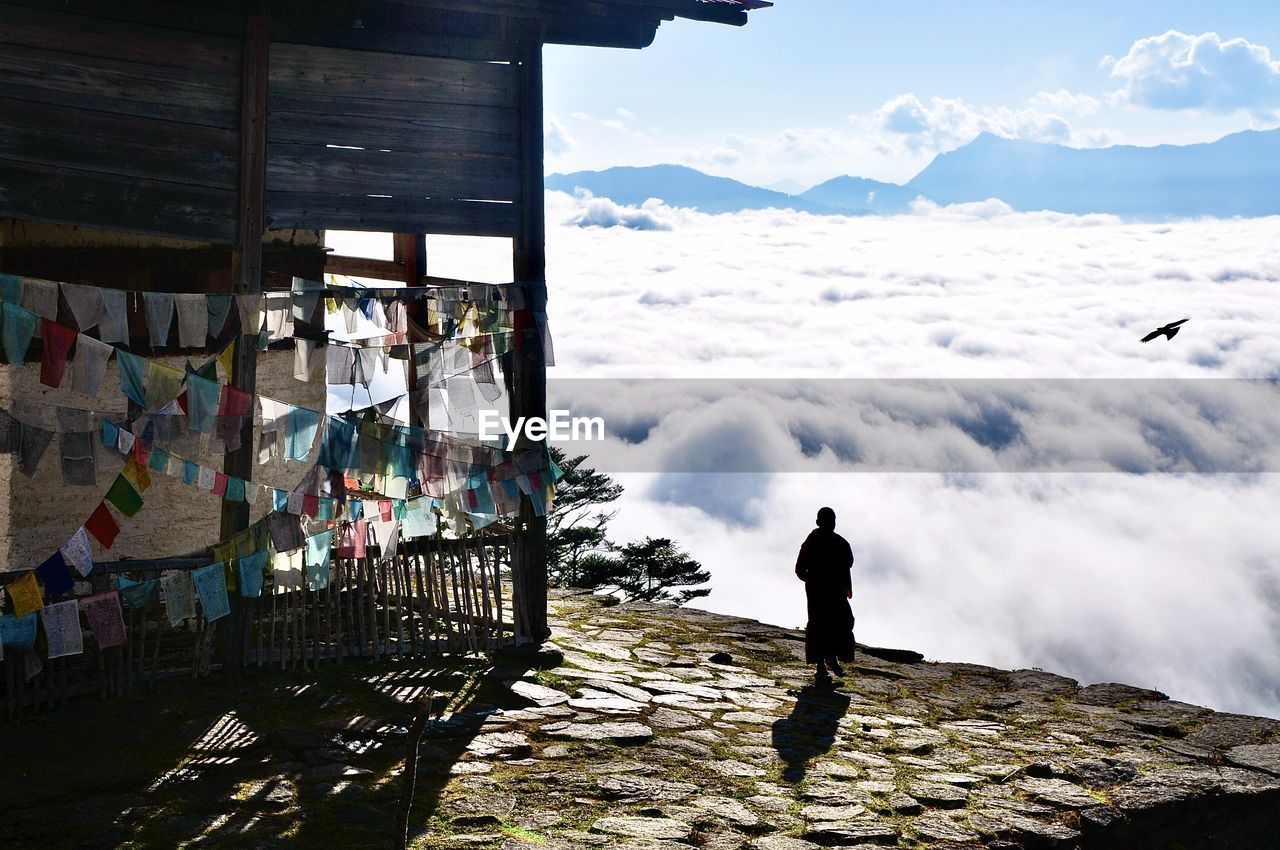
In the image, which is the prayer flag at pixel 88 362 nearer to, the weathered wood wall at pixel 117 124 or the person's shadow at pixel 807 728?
the weathered wood wall at pixel 117 124

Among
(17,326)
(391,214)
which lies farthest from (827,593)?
(17,326)

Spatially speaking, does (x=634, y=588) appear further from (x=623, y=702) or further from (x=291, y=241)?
(x=623, y=702)

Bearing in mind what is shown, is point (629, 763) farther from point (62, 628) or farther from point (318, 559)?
point (62, 628)

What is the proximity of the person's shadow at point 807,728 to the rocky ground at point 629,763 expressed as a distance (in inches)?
1.2

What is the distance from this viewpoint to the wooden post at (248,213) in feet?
31.9

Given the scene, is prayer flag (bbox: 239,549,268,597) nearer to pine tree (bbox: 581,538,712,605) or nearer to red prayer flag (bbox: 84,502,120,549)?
red prayer flag (bbox: 84,502,120,549)

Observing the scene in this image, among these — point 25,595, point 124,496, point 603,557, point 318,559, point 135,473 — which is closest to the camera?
point 25,595

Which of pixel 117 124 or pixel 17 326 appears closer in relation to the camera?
pixel 17 326

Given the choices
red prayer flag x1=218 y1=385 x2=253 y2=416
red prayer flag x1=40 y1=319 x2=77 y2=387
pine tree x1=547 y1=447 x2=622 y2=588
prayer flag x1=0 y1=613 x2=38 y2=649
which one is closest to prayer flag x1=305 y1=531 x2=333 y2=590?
red prayer flag x1=218 y1=385 x2=253 y2=416

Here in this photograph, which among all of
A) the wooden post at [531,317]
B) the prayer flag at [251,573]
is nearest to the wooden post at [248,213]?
the prayer flag at [251,573]

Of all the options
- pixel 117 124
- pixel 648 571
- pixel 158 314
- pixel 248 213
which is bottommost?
pixel 648 571

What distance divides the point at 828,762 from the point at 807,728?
3.00 ft

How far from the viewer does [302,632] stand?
10.1 m

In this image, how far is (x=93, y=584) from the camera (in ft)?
29.7
